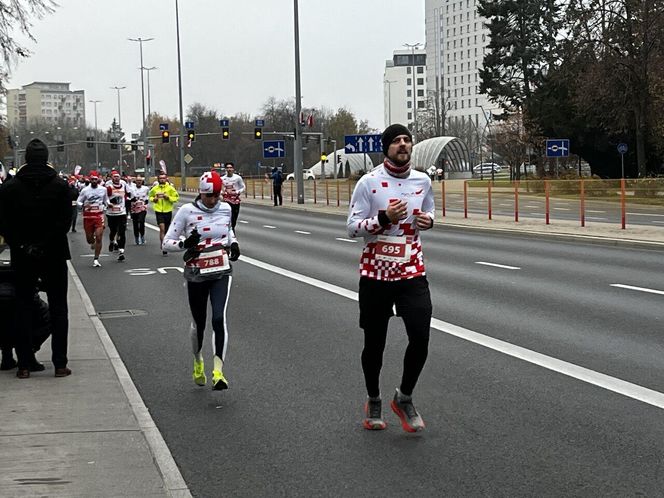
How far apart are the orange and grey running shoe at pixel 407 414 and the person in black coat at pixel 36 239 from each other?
3262 millimetres

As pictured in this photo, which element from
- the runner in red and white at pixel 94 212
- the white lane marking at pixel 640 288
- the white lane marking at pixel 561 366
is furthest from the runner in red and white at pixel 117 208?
the white lane marking at pixel 561 366

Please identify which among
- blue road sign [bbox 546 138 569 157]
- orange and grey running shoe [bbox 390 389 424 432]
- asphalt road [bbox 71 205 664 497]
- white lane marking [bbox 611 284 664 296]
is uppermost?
blue road sign [bbox 546 138 569 157]

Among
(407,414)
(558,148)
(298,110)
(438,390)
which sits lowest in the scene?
(438,390)

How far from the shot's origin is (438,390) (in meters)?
8.10

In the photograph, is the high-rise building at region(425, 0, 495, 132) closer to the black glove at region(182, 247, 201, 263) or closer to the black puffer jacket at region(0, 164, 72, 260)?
the black puffer jacket at region(0, 164, 72, 260)

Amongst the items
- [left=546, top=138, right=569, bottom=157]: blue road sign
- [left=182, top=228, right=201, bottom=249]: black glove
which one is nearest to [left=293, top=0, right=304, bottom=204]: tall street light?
[left=546, top=138, right=569, bottom=157]: blue road sign

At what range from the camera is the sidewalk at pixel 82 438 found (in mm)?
5672

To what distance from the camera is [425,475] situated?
19.1ft

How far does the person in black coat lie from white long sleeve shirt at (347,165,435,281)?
10.0 ft

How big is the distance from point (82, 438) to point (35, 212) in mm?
2613

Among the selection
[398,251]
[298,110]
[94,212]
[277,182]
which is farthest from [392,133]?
[298,110]

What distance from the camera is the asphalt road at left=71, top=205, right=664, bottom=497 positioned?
586 centimetres

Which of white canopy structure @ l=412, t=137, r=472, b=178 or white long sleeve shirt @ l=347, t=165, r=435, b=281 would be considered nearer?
white long sleeve shirt @ l=347, t=165, r=435, b=281

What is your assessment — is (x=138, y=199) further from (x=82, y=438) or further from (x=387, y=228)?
(x=387, y=228)
